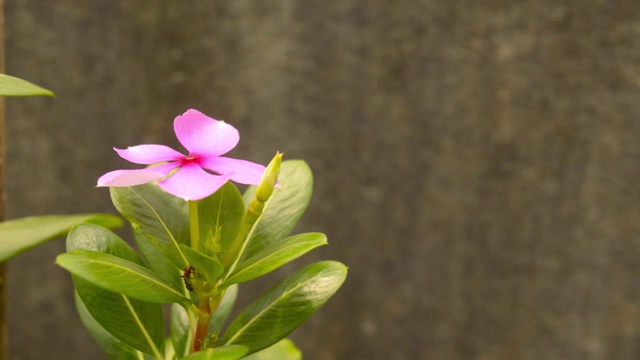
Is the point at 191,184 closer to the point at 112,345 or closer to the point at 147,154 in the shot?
the point at 147,154

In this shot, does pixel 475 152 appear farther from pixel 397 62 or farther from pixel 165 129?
pixel 165 129

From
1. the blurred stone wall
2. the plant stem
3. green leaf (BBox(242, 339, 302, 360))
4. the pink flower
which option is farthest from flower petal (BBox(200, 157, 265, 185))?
the blurred stone wall

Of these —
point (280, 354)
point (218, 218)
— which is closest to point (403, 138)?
point (280, 354)

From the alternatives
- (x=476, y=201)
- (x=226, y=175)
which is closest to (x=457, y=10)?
(x=476, y=201)

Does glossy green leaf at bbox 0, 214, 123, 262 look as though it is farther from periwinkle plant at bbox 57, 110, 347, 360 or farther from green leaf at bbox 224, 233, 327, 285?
green leaf at bbox 224, 233, 327, 285

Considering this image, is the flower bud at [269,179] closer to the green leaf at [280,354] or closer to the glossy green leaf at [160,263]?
the glossy green leaf at [160,263]
